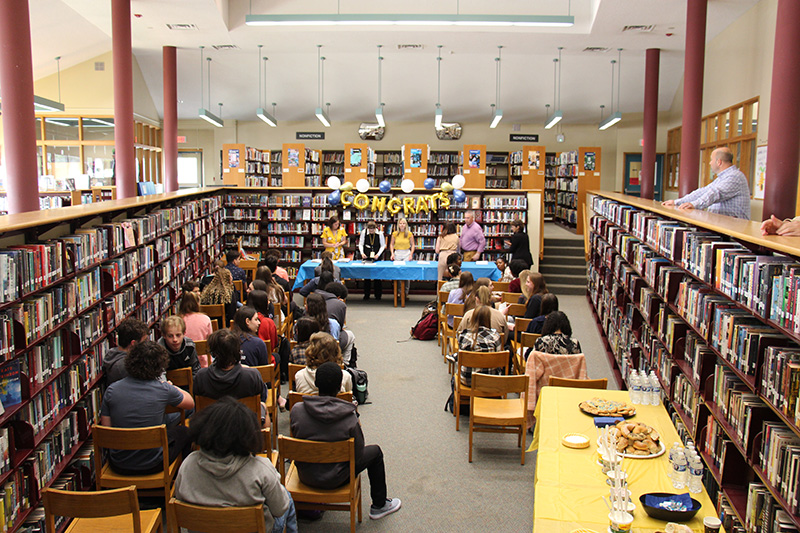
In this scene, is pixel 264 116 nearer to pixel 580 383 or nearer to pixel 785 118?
pixel 785 118

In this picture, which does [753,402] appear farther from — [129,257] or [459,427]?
[129,257]

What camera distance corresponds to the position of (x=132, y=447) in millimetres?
3738

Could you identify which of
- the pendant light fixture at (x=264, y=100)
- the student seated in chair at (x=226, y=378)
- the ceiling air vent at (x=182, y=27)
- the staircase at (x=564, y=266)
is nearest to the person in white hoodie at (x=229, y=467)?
the student seated in chair at (x=226, y=378)

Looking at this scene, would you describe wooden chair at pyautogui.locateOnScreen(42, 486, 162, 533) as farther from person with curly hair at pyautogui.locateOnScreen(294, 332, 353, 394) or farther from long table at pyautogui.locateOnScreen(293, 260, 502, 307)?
long table at pyautogui.locateOnScreen(293, 260, 502, 307)

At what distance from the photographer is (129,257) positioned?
6.20 metres

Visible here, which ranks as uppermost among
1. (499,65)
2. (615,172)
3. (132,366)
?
(499,65)

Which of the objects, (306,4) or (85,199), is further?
(85,199)

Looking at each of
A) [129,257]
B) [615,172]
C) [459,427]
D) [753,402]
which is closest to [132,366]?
[129,257]

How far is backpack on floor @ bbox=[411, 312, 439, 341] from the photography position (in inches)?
346

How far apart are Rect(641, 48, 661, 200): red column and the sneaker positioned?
360 inches

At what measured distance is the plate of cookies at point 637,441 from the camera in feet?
11.1

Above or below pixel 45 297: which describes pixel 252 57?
above

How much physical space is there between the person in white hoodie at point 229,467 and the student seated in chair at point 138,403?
3.59 feet

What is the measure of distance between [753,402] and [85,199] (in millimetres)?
12710
